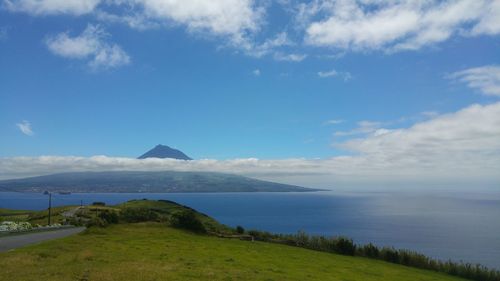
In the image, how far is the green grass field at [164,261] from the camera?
21.7 meters

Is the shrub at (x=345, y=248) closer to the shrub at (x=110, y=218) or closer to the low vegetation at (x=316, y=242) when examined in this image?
the low vegetation at (x=316, y=242)

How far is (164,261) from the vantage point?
27.4m

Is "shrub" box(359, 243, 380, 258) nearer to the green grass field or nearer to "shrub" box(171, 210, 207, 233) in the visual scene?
the green grass field

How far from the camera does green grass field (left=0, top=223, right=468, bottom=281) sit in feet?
71.2

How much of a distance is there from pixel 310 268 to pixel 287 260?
3.56 metres

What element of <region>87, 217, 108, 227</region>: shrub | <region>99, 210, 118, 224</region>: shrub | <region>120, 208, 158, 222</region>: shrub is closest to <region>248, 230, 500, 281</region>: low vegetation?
<region>120, 208, 158, 222</region>: shrub

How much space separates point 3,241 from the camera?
35.5 metres

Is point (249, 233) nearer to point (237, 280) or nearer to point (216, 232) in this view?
point (216, 232)

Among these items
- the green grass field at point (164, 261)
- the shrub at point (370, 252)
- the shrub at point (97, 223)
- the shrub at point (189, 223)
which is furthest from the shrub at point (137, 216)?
the shrub at point (370, 252)

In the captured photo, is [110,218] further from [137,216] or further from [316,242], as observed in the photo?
[316,242]

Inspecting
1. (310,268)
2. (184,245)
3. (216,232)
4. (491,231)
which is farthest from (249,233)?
(491,231)

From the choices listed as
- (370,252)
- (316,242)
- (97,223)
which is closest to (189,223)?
(97,223)

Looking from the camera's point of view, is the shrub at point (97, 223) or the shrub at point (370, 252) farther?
the shrub at point (370, 252)

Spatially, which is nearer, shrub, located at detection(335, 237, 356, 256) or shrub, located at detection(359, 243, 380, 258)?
shrub, located at detection(359, 243, 380, 258)
